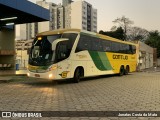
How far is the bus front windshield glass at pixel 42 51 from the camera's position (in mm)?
16591

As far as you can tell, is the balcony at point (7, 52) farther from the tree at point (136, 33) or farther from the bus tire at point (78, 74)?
the tree at point (136, 33)

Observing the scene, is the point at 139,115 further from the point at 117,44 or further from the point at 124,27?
the point at 124,27

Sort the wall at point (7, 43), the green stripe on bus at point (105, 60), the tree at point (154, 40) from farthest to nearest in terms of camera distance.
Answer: the tree at point (154, 40) → the wall at point (7, 43) → the green stripe on bus at point (105, 60)

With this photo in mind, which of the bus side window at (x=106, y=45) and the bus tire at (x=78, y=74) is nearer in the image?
the bus tire at (x=78, y=74)

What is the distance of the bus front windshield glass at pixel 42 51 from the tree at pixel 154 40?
73.6 metres

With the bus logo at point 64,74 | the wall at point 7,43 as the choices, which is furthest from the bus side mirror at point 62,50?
the wall at point 7,43

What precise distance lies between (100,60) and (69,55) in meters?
5.12

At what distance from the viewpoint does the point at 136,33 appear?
86.4 metres

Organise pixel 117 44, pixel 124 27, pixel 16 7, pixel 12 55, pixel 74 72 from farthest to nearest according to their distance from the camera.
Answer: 1. pixel 124 27
2. pixel 12 55
3. pixel 117 44
4. pixel 16 7
5. pixel 74 72

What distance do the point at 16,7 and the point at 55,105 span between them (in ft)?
45.8

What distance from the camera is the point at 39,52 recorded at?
17.1 metres

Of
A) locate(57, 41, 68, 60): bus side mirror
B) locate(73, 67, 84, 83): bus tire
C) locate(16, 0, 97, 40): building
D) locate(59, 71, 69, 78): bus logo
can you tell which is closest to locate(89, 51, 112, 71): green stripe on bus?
locate(73, 67, 84, 83): bus tire

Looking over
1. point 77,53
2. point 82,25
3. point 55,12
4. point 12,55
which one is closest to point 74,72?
point 77,53

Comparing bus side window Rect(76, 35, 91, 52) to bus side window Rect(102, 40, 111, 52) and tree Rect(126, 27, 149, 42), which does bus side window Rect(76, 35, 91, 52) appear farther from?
tree Rect(126, 27, 149, 42)
